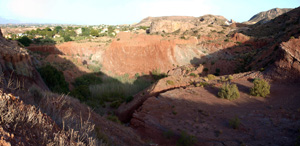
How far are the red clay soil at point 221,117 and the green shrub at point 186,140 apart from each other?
0.28 metres

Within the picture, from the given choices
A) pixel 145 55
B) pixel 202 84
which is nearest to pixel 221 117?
pixel 202 84

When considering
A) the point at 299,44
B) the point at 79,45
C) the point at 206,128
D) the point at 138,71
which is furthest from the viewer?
the point at 79,45

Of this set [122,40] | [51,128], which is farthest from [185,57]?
[51,128]

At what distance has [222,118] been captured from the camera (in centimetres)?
844

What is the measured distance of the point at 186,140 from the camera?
668 cm

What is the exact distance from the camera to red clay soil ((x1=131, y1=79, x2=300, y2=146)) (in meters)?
6.82

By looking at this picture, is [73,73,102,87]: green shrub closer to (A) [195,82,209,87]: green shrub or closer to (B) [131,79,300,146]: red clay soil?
(B) [131,79,300,146]: red clay soil

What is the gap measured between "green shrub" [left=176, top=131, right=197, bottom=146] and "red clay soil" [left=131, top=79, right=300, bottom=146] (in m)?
0.28

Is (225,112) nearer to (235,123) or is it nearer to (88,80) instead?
(235,123)

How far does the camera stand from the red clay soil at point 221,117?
682 cm

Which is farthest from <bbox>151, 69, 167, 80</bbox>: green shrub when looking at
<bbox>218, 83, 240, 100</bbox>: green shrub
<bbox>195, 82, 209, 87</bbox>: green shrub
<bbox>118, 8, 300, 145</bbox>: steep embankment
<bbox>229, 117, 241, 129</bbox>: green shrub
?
<bbox>229, 117, 241, 129</bbox>: green shrub

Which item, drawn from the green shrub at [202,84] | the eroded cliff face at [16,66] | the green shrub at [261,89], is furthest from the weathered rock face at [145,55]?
the eroded cliff face at [16,66]

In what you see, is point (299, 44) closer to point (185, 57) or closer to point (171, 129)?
point (171, 129)

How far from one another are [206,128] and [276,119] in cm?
319
